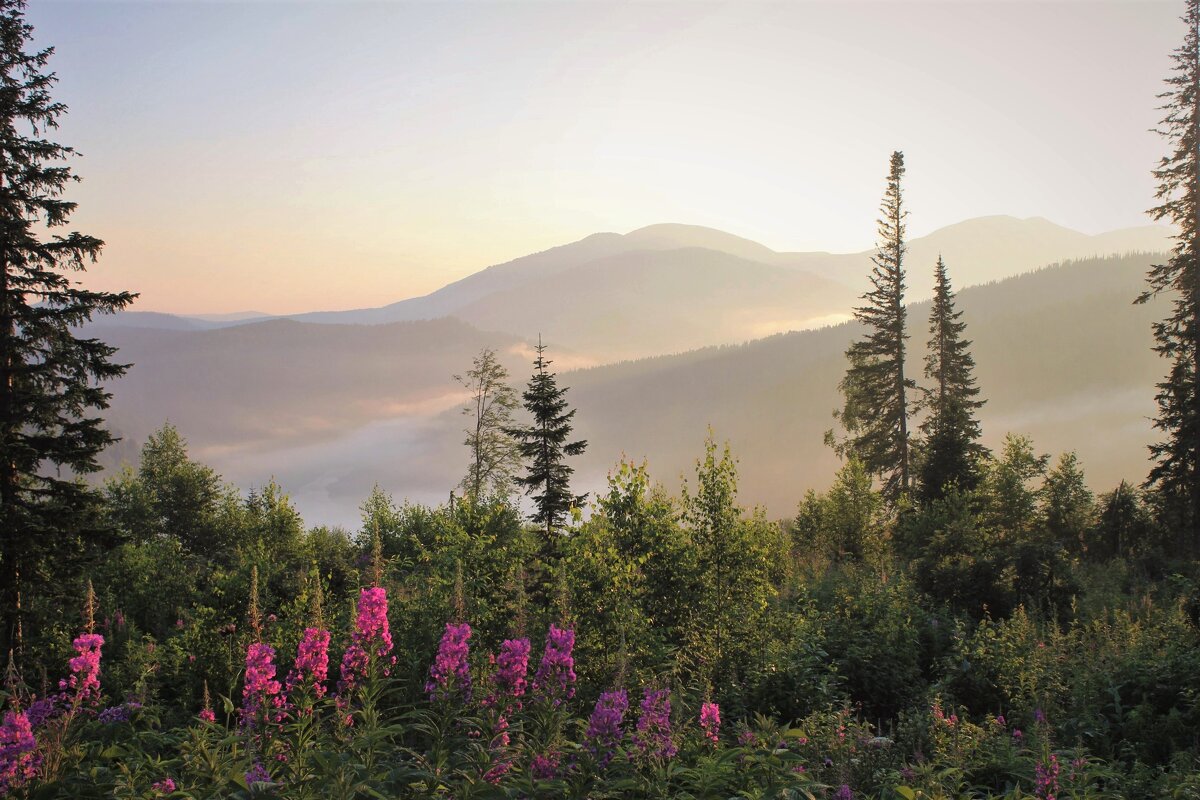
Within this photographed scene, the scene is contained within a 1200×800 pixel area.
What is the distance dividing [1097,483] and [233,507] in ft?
616

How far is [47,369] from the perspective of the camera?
15047 millimetres

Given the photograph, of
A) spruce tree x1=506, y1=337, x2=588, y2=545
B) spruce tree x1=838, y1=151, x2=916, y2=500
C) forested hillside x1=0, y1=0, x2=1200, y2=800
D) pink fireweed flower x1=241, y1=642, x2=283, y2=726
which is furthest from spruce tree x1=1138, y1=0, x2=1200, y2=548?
pink fireweed flower x1=241, y1=642, x2=283, y2=726

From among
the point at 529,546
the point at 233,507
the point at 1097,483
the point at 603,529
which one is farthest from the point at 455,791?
the point at 1097,483

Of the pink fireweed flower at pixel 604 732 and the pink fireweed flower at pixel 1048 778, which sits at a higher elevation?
the pink fireweed flower at pixel 604 732

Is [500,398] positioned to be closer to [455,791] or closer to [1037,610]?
[1037,610]

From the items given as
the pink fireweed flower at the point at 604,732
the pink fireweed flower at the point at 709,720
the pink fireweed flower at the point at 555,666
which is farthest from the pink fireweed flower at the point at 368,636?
the pink fireweed flower at the point at 709,720

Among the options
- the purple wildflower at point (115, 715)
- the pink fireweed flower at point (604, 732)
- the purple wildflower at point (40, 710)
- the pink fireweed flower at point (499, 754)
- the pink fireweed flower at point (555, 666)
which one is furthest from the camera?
the purple wildflower at point (115, 715)

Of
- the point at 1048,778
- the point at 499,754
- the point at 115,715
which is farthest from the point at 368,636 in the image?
the point at 1048,778

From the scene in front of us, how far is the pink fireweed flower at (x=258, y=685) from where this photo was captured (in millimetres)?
5958

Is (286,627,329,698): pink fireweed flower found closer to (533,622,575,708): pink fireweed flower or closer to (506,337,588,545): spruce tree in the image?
(533,622,575,708): pink fireweed flower

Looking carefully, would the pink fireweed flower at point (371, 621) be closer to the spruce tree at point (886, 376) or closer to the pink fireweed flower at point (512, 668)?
the pink fireweed flower at point (512, 668)

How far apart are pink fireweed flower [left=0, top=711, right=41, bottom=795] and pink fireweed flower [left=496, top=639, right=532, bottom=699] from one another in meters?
3.33

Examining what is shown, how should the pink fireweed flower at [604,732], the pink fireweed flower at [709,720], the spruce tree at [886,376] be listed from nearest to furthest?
the pink fireweed flower at [604,732] → the pink fireweed flower at [709,720] → the spruce tree at [886,376]

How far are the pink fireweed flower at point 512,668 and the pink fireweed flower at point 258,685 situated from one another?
1.82 meters
